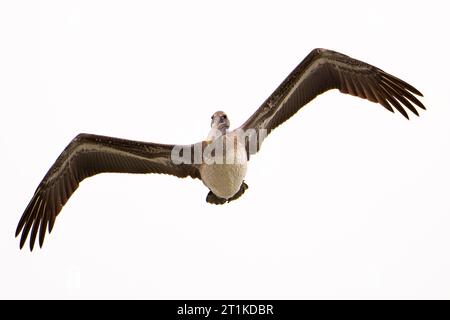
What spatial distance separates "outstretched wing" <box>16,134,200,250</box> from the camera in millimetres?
13102

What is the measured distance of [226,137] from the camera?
41.2 ft

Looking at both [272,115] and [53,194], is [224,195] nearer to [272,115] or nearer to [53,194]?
[272,115]

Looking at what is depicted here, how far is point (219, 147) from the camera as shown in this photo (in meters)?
12.5

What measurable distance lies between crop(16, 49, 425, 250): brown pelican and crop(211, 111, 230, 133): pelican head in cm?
1

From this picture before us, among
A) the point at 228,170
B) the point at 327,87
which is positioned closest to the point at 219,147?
the point at 228,170

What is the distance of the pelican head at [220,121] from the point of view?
12.7 meters

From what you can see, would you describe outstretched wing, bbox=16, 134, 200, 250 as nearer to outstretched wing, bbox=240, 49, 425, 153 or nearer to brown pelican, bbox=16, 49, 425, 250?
brown pelican, bbox=16, 49, 425, 250

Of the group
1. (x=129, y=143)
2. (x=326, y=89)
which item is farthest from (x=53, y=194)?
(x=326, y=89)

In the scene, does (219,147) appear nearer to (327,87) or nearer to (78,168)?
(327,87)

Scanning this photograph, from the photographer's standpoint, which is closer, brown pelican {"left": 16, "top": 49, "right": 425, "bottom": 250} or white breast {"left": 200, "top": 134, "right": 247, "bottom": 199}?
white breast {"left": 200, "top": 134, "right": 247, "bottom": 199}

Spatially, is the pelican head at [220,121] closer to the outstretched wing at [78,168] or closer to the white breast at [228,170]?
the white breast at [228,170]

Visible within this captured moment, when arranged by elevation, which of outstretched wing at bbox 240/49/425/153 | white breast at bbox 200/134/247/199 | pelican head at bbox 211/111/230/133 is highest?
outstretched wing at bbox 240/49/425/153

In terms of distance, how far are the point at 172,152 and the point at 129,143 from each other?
2.15 feet

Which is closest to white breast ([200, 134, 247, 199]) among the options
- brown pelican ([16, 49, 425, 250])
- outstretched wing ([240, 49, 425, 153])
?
brown pelican ([16, 49, 425, 250])
